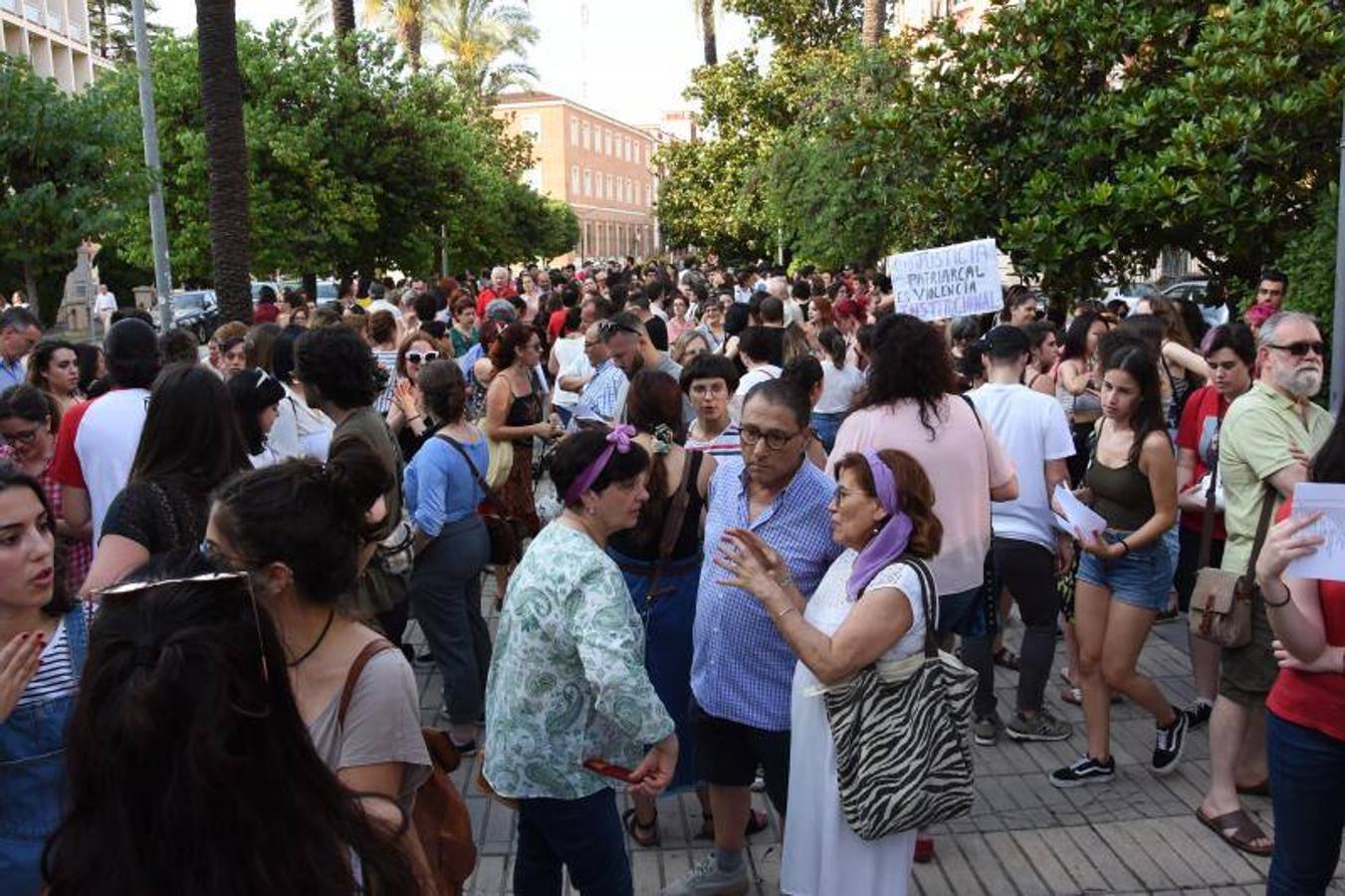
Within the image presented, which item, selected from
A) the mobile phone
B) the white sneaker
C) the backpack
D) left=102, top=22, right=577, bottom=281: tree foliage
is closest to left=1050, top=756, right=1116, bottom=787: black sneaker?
the white sneaker

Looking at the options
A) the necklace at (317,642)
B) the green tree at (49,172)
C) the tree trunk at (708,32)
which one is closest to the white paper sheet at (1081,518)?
the necklace at (317,642)

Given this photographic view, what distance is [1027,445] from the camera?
212 inches

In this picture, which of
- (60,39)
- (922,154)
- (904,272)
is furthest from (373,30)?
(60,39)

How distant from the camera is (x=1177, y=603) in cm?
740

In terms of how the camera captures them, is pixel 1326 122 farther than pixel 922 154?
No

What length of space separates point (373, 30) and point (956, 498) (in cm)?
1842

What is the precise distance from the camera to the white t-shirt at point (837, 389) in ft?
28.8

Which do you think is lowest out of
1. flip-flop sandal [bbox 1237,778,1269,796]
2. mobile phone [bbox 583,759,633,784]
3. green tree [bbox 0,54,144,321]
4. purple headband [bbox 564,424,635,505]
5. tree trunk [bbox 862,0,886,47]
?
flip-flop sandal [bbox 1237,778,1269,796]

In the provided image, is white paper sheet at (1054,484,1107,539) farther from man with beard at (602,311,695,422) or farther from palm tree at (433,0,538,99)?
palm tree at (433,0,538,99)

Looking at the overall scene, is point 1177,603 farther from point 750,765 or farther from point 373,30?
point 373,30

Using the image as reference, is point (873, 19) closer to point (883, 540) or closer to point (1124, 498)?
point (1124, 498)

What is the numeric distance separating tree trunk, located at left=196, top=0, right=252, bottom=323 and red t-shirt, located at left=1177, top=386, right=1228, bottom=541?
36.4ft

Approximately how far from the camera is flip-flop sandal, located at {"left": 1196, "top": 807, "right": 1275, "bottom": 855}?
14.9 feet

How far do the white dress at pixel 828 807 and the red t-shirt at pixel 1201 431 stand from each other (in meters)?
2.93
